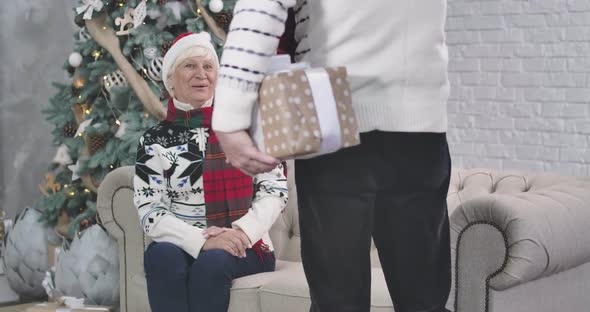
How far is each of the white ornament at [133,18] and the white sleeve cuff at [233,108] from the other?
7.28ft

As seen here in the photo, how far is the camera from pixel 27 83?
444cm

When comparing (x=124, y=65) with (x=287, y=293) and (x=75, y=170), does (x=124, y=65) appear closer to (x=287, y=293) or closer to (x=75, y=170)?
(x=75, y=170)

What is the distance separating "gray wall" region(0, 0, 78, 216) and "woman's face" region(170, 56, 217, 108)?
166 cm

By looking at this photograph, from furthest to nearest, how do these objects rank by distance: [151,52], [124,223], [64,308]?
1. [151,52]
2. [64,308]
3. [124,223]

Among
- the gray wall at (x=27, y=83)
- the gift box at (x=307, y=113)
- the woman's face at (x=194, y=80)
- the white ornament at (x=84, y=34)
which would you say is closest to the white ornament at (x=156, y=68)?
the white ornament at (x=84, y=34)

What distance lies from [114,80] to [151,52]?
0.24 m

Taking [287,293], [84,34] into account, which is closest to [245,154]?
[287,293]

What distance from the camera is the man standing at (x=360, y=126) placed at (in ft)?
4.21

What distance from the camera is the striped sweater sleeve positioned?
1.26 metres

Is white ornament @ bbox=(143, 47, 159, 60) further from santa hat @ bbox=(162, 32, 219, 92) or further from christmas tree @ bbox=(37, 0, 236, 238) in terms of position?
santa hat @ bbox=(162, 32, 219, 92)

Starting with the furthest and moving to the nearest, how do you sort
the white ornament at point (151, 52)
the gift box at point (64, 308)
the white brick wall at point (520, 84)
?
the white brick wall at point (520, 84), the white ornament at point (151, 52), the gift box at point (64, 308)

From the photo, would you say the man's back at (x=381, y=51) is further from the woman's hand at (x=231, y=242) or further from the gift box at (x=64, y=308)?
the gift box at (x=64, y=308)

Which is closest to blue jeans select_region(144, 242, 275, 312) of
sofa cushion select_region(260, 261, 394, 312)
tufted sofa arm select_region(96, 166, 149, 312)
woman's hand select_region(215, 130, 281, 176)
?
sofa cushion select_region(260, 261, 394, 312)

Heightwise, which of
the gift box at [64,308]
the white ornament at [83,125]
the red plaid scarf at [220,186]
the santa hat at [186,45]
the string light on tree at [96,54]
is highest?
the string light on tree at [96,54]
